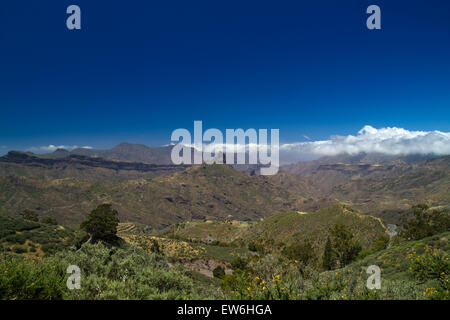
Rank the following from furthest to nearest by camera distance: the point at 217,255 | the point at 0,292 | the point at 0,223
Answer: the point at 217,255 < the point at 0,223 < the point at 0,292

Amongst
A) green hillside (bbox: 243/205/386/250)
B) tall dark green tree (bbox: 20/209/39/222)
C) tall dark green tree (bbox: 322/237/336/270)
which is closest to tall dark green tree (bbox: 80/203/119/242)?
tall dark green tree (bbox: 322/237/336/270)

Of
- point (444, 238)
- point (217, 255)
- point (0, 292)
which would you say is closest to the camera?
point (0, 292)

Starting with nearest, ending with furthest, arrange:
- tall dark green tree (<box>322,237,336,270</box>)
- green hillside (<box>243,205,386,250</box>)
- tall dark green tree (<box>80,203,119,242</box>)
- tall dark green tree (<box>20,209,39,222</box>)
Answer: tall dark green tree (<box>80,203,119,242</box>)
tall dark green tree (<box>322,237,336,270</box>)
tall dark green tree (<box>20,209,39,222</box>)
green hillside (<box>243,205,386,250</box>)

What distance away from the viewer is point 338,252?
2039 inches

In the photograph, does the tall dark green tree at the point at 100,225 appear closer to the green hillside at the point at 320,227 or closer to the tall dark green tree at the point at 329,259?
the tall dark green tree at the point at 329,259

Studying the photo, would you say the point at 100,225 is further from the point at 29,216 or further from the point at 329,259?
the point at 29,216

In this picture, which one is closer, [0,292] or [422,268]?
[0,292]

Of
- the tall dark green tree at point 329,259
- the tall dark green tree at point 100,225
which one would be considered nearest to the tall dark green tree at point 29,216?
the tall dark green tree at point 100,225

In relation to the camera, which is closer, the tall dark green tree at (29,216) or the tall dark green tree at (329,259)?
the tall dark green tree at (329,259)

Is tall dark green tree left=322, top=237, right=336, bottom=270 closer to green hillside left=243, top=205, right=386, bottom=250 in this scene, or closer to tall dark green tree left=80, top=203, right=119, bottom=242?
green hillside left=243, top=205, right=386, bottom=250
